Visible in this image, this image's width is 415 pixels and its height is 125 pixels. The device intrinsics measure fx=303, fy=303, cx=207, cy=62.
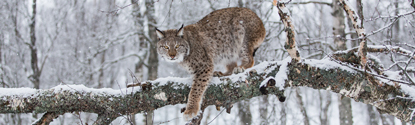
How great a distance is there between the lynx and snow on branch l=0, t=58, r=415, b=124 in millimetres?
415

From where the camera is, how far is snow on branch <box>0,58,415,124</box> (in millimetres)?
3188

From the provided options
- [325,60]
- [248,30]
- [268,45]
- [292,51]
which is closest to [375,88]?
[325,60]

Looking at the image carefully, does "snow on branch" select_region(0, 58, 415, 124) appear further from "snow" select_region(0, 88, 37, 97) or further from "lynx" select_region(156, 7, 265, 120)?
"lynx" select_region(156, 7, 265, 120)

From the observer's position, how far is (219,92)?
139 inches

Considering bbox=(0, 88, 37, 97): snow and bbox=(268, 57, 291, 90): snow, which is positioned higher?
bbox=(268, 57, 291, 90): snow

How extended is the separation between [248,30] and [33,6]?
10145 millimetres

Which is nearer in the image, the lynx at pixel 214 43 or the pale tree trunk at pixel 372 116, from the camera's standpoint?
the lynx at pixel 214 43

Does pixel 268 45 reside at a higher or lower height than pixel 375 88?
higher

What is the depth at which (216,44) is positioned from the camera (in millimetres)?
4598

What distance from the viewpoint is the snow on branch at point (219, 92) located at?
319cm

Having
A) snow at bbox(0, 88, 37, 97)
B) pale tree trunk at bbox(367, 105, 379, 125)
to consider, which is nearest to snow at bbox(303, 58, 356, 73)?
snow at bbox(0, 88, 37, 97)

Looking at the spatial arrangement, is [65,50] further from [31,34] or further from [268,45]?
[268,45]

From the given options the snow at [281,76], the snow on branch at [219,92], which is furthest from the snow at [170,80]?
the snow at [281,76]

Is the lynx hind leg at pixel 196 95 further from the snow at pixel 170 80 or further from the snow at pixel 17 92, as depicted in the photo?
the snow at pixel 17 92
